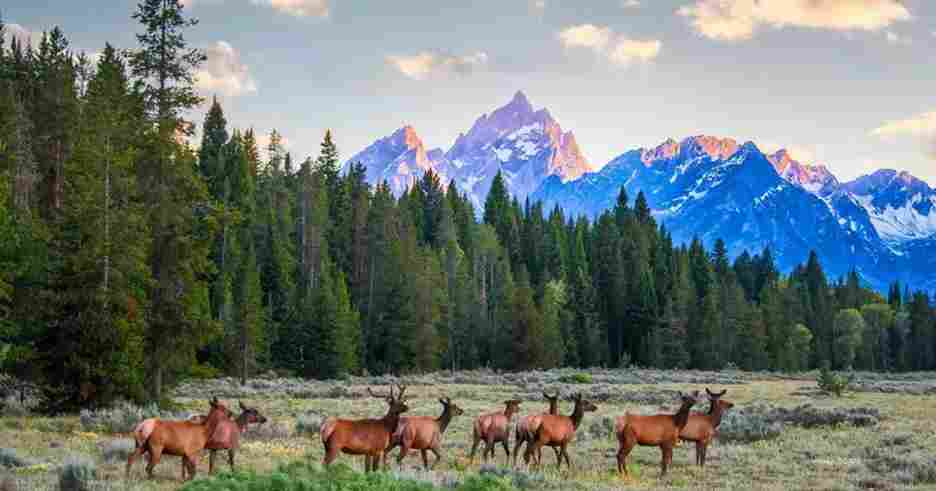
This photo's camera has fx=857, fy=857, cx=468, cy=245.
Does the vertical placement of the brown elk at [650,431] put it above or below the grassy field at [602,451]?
above

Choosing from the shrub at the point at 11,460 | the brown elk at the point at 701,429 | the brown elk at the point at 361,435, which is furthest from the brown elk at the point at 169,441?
the brown elk at the point at 701,429

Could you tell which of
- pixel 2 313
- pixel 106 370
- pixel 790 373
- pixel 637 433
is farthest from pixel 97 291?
pixel 790 373

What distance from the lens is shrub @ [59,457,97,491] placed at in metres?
11.8

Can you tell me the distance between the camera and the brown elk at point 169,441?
43.5 feet

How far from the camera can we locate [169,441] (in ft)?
44.0

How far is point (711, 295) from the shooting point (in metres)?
91.0

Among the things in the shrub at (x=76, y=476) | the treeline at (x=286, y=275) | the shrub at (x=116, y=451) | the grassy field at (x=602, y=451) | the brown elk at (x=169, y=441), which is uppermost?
the treeline at (x=286, y=275)

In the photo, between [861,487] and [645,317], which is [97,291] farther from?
[645,317]

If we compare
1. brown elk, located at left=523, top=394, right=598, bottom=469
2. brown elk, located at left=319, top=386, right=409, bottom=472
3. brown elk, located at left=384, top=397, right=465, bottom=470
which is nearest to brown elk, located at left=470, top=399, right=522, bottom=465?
brown elk, located at left=523, top=394, right=598, bottom=469

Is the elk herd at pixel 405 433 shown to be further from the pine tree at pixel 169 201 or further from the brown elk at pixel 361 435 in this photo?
the pine tree at pixel 169 201

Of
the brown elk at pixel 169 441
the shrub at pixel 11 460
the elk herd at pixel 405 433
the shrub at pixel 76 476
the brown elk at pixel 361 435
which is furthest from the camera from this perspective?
the shrub at pixel 11 460

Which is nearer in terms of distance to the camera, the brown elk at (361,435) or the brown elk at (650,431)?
the brown elk at (361,435)

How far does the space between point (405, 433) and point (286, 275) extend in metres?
58.9

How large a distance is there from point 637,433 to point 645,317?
273ft
